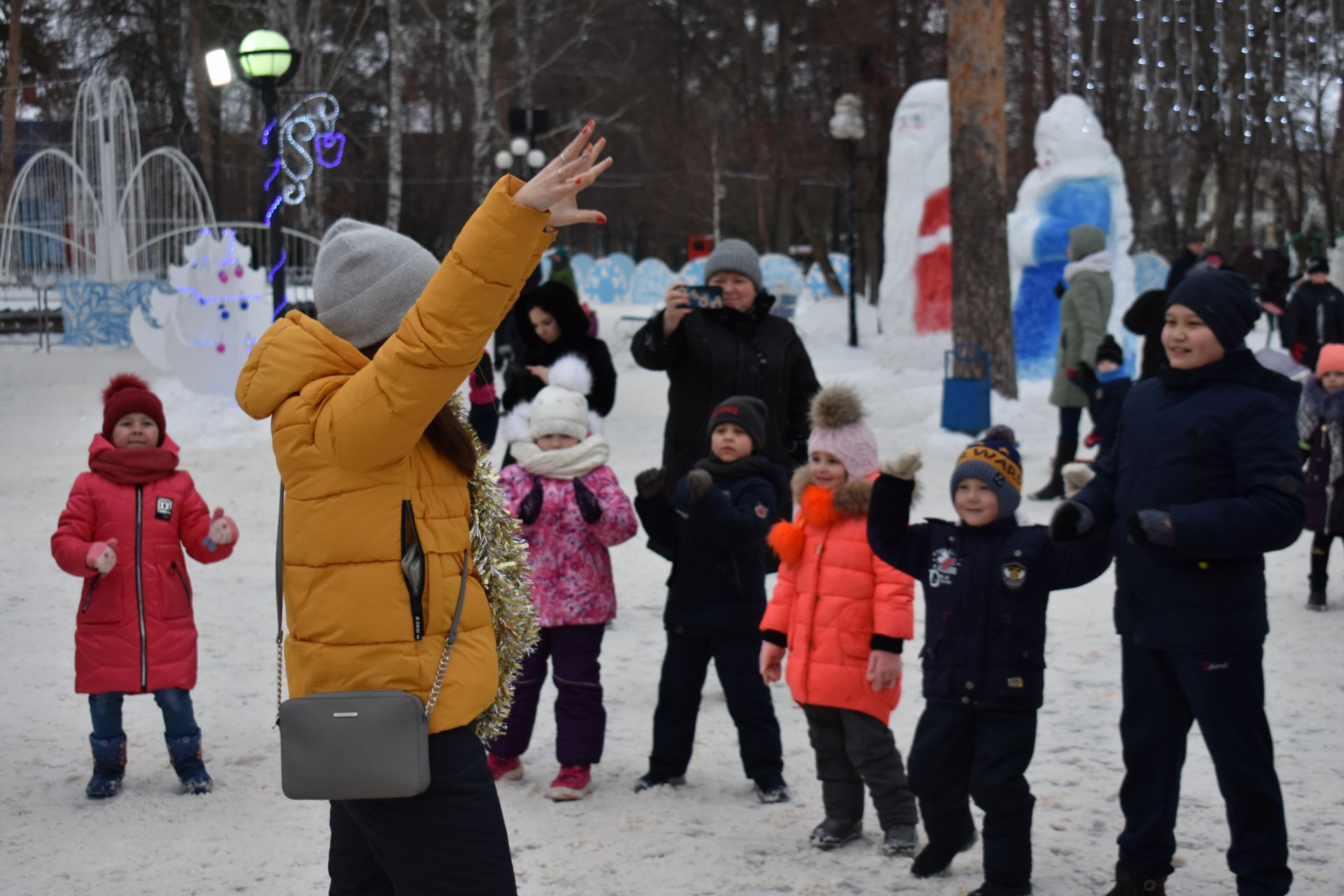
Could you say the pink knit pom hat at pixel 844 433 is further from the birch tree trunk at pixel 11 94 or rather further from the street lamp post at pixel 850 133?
the birch tree trunk at pixel 11 94

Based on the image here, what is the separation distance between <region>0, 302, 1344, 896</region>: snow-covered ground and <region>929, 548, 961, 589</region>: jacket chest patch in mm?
846

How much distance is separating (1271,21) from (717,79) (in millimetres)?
25279

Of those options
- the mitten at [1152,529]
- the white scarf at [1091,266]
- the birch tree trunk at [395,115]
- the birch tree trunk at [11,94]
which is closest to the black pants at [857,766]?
the mitten at [1152,529]

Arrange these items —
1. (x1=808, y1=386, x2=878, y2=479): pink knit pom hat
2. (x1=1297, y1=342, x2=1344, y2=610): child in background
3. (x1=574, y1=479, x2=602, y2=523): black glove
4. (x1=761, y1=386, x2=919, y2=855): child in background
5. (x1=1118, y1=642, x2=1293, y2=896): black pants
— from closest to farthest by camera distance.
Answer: (x1=1118, y1=642, x2=1293, y2=896): black pants → (x1=761, y1=386, x2=919, y2=855): child in background → (x1=808, y1=386, x2=878, y2=479): pink knit pom hat → (x1=574, y1=479, x2=602, y2=523): black glove → (x1=1297, y1=342, x2=1344, y2=610): child in background

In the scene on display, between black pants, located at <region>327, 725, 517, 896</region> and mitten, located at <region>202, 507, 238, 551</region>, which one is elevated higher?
mitten, located at <region>202, 507, 238, 551</region>

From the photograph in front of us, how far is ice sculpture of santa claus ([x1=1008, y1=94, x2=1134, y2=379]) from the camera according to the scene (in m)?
17.1

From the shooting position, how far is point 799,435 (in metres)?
5.60

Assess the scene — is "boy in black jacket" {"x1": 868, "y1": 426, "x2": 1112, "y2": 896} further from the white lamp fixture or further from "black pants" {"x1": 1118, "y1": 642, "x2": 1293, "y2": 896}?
the white lamp fixture

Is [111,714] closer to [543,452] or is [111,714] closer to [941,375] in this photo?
[543,452]

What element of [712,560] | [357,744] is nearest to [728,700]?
[712,560]

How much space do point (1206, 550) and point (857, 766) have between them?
1331 millimetres

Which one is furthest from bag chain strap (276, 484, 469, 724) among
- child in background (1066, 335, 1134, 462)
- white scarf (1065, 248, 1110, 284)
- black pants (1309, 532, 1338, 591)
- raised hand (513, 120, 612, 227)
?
white scarf (1065, 248, 1110, 284)

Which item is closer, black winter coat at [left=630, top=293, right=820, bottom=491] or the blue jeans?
the blue jeans

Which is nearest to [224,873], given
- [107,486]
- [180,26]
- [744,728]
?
[107,486]
